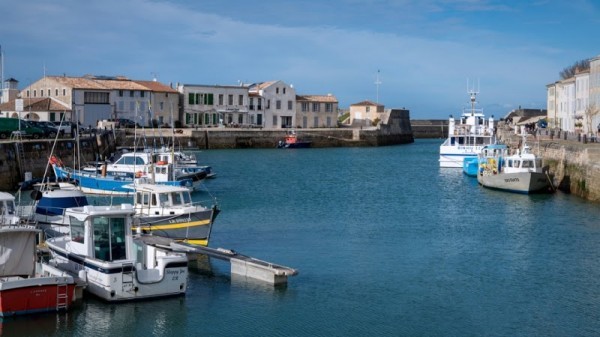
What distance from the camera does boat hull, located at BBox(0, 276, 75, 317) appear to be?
18438 mm

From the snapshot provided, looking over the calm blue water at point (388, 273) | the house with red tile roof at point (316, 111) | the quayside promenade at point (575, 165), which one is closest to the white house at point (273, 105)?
the house with red tile roof at point (316, 111)

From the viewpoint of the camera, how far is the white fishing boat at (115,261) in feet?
64.7

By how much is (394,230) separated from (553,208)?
10.8 metres

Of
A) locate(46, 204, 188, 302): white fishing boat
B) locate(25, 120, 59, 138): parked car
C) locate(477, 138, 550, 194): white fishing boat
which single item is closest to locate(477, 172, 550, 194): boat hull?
locate(477, 138, 550, 194): white fishing boat

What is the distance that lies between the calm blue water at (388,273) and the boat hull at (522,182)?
0.72m

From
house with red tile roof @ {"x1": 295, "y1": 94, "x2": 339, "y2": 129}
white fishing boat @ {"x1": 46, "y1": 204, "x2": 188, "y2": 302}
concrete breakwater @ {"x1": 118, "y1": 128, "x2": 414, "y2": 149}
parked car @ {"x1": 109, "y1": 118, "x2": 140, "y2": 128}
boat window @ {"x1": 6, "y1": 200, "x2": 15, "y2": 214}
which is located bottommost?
white fishing boat @ {"x1": 46, "y1": 204, "x2": 188, "y2": 302}

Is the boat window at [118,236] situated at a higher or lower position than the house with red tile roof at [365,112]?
lower

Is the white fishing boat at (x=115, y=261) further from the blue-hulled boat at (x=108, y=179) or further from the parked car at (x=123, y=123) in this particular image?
the parked car at (x=123, y=123)

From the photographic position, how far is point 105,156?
64.2m

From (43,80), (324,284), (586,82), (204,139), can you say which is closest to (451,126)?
(586,82)

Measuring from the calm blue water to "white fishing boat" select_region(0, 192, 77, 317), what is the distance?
0.99ft

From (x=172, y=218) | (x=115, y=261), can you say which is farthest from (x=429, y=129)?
(x=115, y=261)

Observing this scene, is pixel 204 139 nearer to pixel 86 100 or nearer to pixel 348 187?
pixel 86 100

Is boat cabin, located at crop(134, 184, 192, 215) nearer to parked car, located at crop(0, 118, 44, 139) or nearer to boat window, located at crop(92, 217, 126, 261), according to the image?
boat window, located at crop(92, 217, 126, 261)
